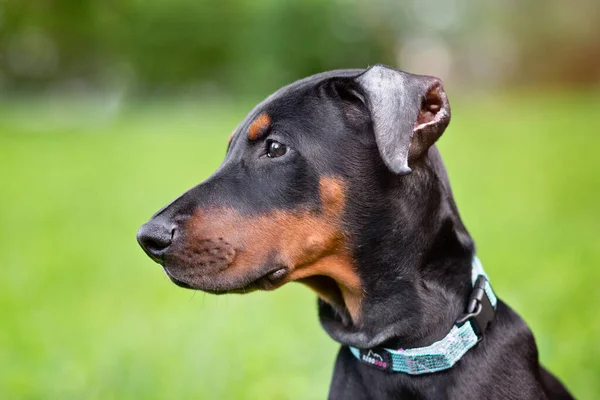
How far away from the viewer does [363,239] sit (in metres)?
3.11

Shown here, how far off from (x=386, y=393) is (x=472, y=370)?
0.36 m

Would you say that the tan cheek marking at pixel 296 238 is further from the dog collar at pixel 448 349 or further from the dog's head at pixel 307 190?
the dog collar at pixel 448 349

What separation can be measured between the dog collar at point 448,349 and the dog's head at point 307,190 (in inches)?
9.0

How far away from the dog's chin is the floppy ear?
0.65 metres

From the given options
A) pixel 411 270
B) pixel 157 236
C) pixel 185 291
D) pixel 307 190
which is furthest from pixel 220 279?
pixel 185 291

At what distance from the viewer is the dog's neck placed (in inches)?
120

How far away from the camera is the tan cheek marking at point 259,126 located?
3168 millimetres

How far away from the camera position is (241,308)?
634 centimetres

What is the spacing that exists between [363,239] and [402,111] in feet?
1.94

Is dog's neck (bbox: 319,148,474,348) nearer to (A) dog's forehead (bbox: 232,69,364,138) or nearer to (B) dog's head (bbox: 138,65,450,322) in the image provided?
(B) dog's head (bbox: 138,65,450,322)

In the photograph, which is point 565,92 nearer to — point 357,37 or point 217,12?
point 357,37

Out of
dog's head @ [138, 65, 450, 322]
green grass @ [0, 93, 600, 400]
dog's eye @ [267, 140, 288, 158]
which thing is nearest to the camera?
dog's head @ [138, 65, 450, 322]

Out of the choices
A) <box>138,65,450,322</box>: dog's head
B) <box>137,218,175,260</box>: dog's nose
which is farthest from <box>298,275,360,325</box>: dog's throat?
<box>137,218,175,260</box>: dog's nose

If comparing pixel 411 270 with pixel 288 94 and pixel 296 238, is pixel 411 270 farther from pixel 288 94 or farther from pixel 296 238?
pixel 288 94
